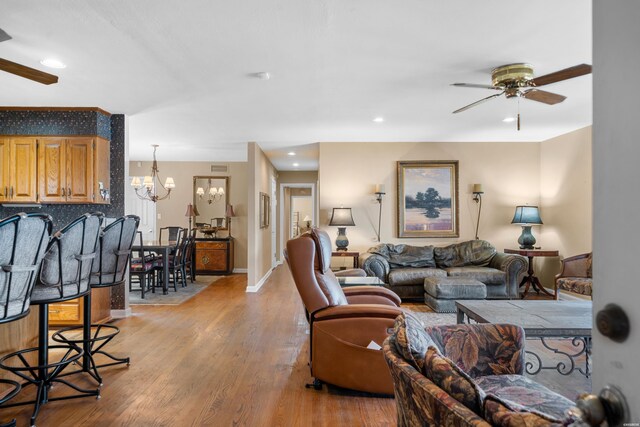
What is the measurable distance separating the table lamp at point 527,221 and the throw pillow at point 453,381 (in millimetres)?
5621

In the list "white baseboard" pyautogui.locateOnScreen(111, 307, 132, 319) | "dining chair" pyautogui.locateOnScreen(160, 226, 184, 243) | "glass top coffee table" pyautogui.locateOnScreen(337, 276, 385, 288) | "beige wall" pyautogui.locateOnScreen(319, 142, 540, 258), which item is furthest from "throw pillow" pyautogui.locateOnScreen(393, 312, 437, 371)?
"dining chair" pyautogui.locateOnScreen(160, 226, 184, 243)

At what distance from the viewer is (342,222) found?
20.2ft

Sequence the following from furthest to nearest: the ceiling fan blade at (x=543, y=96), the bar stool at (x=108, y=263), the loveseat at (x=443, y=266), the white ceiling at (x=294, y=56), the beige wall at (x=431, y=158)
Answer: the beige wall at (x=431, y=158) → the loveseat at (x=443, y=266) → the ceiling fan blade at (x=543, y=96) → the bar stool at (x=108, y=263) → the white ceiling at (x=294, y=56)

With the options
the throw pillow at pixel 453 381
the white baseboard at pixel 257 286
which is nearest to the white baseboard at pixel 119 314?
the white baseboard at pixel 257 286

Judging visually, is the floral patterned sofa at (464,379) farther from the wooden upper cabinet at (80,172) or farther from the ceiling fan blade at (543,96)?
the wooden upper cabinet at (80,172)

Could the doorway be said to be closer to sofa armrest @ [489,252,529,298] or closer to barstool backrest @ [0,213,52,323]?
sofa armrest @ [489,252,529,298]

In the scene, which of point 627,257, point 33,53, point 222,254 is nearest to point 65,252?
point 33,53

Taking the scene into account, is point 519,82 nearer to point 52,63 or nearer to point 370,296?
point 370,296

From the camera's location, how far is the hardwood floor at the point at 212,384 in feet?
7.54

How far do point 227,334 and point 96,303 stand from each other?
1.60 meters

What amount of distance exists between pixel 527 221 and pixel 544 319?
143 inches

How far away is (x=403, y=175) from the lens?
21.1 feet

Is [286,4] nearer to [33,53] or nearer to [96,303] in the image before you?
[33,53]

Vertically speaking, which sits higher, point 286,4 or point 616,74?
point 286,4
